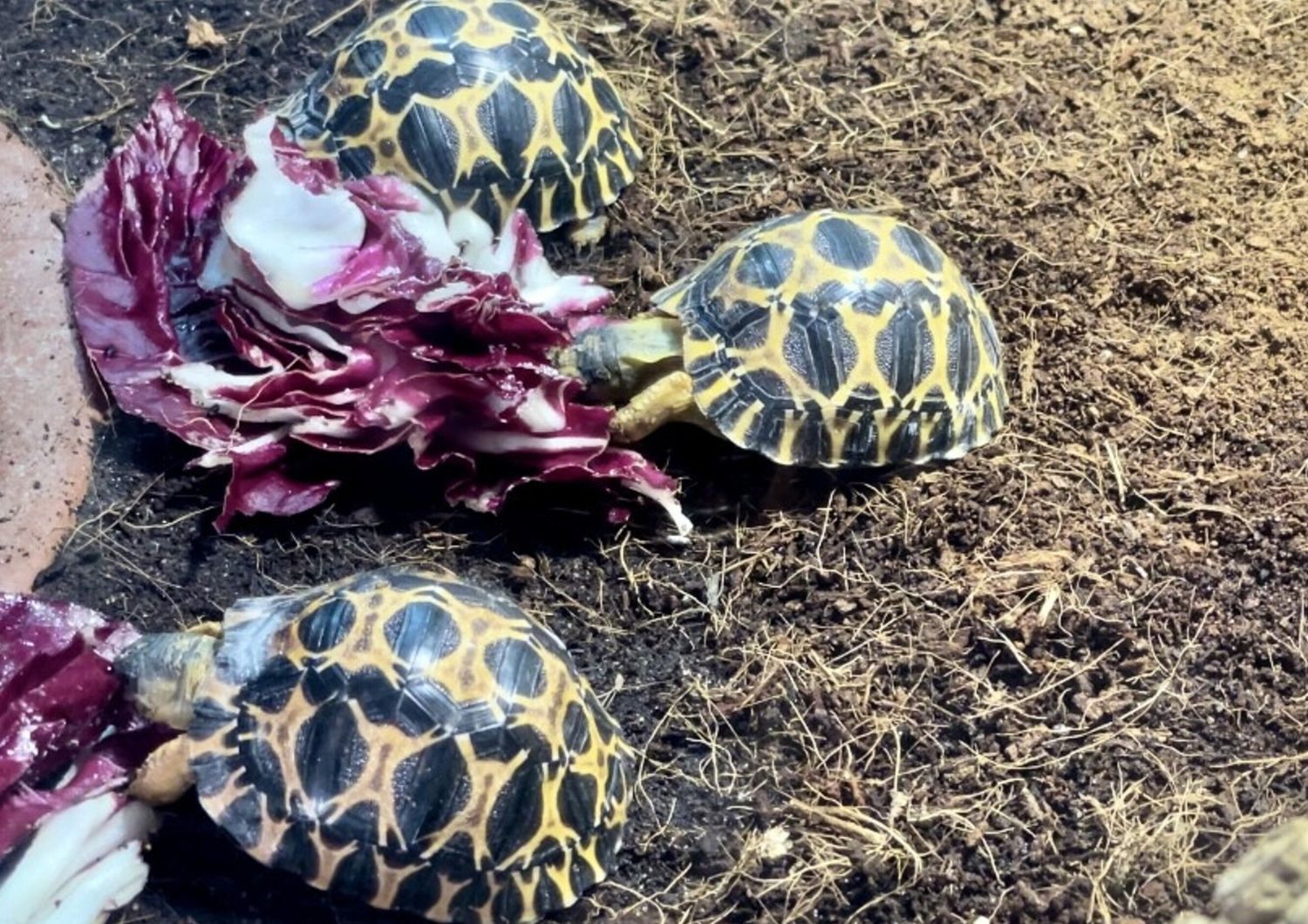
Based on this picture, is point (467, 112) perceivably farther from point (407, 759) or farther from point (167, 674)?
point (407, 759)

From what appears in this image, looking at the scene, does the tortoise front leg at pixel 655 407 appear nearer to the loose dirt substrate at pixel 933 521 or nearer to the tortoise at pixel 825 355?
the tortoise at pixel 825 355

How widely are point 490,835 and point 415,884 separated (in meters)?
0.17

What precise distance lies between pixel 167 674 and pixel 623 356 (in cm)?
134

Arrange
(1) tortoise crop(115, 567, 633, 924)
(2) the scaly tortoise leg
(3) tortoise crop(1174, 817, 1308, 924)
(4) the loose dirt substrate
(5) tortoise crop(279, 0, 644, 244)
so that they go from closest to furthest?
(3) tortoise crop(1174, 817, 1308, 924) < (1) tortoise crop(115, 567, 633, 924) < (4) the loose dirt substrate < (5) tortoise crop(279, 0, 644, 244) < (2) the scaly tortoise leg

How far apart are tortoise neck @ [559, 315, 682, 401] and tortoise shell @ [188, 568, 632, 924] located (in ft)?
3.01

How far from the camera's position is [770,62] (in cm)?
420

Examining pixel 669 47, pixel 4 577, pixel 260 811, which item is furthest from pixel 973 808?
pixel 669 47

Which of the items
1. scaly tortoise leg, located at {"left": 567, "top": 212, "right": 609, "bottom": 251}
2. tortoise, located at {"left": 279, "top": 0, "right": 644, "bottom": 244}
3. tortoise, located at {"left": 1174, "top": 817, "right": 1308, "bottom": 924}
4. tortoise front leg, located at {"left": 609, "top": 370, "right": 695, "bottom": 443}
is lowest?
tortoise front leg, located at {"left": 609, "top": 370, "right": 695, "bottom": 443}

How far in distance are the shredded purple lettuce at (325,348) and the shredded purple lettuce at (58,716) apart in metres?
0.46

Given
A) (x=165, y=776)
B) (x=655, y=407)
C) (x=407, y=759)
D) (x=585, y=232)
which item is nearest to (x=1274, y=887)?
(x=407, y=759)

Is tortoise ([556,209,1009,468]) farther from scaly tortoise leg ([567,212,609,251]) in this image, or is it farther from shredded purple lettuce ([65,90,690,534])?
scaly tortoise leg ([567,212,609,251])

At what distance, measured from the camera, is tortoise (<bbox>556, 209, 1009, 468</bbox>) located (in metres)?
3.23

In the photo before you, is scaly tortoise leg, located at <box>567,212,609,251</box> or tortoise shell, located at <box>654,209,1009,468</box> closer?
tortoise shell, located at <box>654,209,1009,468</box>

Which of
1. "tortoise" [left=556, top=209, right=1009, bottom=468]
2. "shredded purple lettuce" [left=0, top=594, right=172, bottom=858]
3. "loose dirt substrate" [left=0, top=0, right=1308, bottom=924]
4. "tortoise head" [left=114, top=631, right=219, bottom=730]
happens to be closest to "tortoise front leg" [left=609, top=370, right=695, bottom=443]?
"tortoise" [left=556, top=209, right=1009, bottom=468]
